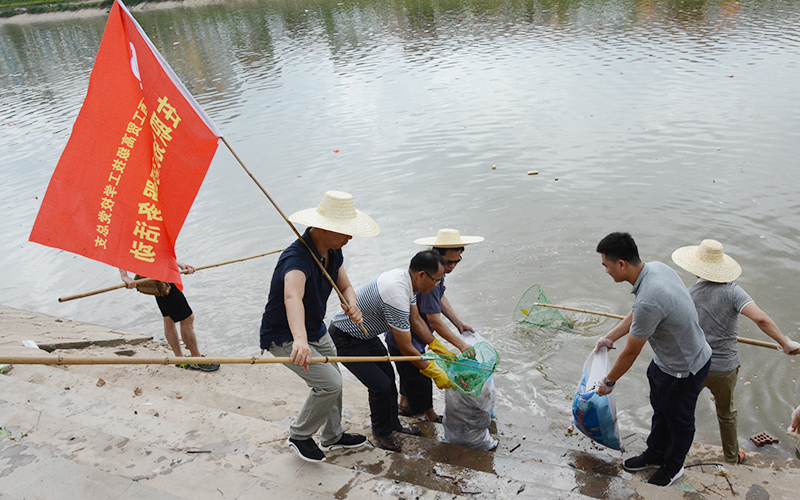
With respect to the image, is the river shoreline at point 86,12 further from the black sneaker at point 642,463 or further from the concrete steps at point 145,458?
the black sneaker at point 642,463

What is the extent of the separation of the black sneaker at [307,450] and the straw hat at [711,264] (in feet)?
8.74

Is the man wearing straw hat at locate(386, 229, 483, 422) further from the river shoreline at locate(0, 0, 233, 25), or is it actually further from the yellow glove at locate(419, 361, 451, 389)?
the river shoreline at locate(0, 0, 233, 25)

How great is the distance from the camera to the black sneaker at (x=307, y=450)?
3.38 metres

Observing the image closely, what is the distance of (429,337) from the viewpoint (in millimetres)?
3959

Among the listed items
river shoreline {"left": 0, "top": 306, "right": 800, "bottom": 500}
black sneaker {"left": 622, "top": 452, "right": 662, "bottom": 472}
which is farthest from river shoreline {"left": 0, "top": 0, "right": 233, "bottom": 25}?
black sneaker {"left": 622, "top": 452, "right": 662, "bottom": 472}

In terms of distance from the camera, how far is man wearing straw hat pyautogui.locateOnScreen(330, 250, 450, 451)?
3.62 metres

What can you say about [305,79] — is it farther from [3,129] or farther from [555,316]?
[555,316]

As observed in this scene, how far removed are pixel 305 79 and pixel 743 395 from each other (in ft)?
57.6

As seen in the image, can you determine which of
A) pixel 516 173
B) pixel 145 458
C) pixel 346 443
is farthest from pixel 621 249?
pixel 516 173

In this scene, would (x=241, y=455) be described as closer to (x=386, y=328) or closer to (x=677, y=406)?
(x=386, y=328)

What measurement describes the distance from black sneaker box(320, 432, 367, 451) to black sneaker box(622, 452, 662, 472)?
6.15 ft

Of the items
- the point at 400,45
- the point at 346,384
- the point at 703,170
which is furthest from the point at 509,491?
the point at 400,45

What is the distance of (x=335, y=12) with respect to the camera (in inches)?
1421

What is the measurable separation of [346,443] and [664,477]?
2121 mm
